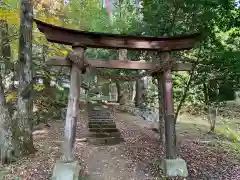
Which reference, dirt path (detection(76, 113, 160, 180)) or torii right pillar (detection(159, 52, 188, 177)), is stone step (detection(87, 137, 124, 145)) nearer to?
dirt path (detection(76, 113, 160, 180))

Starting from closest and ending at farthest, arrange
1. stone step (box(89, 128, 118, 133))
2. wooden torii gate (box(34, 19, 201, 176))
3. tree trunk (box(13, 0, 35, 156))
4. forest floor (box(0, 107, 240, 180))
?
wooden torii gate (box(34, 19, 201, 176)) → forest floor (box(0, 107, 240, 180)) → tree trunk (box(13, 0, 35, 156)) → stone step (box(89, 128, 118, 133))

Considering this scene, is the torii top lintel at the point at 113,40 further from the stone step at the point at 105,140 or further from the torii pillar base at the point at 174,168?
the stone step at the point at 105,140

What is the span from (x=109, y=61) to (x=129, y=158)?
8.74 ft

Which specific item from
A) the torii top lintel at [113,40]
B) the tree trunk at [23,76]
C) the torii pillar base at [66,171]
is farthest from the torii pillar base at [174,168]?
the tree trunk at [23,76]

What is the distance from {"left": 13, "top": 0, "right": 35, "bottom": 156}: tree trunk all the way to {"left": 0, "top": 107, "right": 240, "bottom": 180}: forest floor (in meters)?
0.49

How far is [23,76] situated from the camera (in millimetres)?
6148

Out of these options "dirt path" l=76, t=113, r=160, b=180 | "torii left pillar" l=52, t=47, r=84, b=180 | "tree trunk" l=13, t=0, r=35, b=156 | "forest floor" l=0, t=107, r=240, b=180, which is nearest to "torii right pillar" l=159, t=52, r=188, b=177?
"forest floor" l=0, t=107, r=240, b=180

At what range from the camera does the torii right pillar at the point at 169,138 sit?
5543mm

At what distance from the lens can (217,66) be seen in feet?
21.9

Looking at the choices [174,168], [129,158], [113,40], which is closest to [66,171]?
[129,158]

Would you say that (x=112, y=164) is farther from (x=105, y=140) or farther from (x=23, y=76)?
(x=23, y=76)

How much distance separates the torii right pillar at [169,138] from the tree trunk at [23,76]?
336 centimetres

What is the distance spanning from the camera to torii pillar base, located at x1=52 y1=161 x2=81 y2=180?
16.8 ft

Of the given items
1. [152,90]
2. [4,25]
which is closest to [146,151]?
[4,25]
